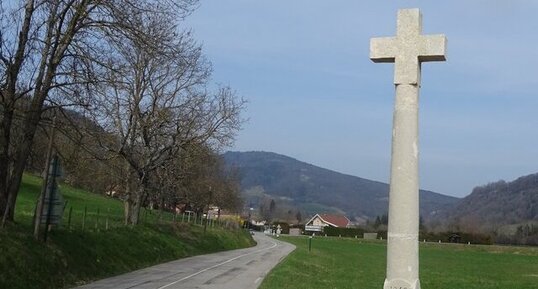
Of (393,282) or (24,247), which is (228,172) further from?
(393,282)

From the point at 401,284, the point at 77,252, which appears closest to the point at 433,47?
the point at 401,284

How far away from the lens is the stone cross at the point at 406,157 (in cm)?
929

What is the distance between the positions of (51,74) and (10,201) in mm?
4126

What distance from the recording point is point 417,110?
9477 mm

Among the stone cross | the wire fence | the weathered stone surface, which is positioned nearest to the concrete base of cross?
the stone cross

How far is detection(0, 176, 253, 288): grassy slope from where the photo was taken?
56.9 feet

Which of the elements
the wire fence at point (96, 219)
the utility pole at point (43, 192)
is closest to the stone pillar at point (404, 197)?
the utility pole at point (43, 192)

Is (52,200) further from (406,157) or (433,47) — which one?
(433,47)

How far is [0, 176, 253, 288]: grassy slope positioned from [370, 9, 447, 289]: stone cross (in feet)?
34.4

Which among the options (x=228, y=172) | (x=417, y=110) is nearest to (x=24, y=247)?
(x=417, y=110)

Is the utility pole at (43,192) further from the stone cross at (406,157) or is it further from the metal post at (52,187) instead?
the stone cross at (406,157)

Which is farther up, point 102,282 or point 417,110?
point 417,110

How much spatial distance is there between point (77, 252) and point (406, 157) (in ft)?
51.8

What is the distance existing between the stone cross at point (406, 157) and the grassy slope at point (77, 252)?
1048cm
